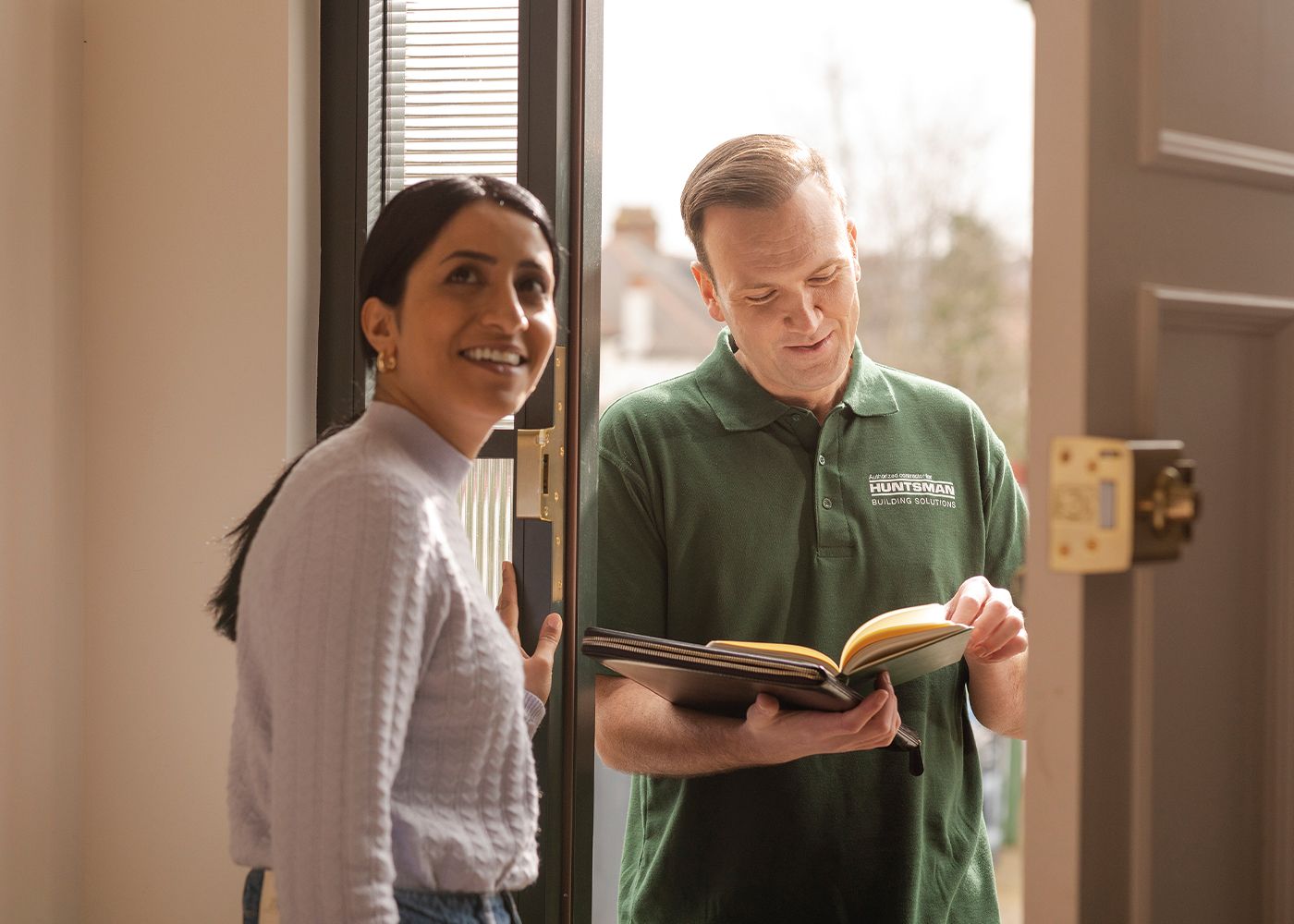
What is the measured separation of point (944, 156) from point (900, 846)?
10672 millimetres

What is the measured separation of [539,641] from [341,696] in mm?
697

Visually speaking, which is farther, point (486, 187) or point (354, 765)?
point (486, 187)

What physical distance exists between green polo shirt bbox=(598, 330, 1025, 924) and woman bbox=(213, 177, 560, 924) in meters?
0.53

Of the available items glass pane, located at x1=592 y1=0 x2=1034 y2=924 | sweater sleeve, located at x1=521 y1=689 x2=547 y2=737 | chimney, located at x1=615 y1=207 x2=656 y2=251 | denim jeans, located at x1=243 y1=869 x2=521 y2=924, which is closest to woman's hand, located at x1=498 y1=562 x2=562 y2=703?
sweater sleeve, located at x1=521 y1=689 x2=547 y2=737

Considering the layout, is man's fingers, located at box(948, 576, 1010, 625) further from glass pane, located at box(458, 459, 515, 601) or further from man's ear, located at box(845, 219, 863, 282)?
glass pane, located at box(458, 459, 515, 601)

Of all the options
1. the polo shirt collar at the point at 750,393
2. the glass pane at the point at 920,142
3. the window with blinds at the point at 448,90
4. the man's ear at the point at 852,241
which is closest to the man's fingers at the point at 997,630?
the polo shirt collar at the point at 750,393

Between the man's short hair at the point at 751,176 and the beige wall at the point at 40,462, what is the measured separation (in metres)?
0.90

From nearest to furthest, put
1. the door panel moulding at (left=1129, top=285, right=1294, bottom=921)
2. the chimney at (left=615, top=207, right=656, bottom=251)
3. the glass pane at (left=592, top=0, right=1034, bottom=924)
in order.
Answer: the door panel moulding at (left=1129, top=285, right=1294, bottom=921) < the glass pane at (left=592, top=0, right=1034, bottom=924) < the chimney at (left=615, top=207, right=656, bottom=251)

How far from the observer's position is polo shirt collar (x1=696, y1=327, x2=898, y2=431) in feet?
5.83

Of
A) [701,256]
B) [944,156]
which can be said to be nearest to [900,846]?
[701,256]

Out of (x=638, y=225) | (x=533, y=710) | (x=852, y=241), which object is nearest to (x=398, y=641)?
(x=533, y=710)

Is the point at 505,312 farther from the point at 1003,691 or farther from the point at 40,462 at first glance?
the point at 1003,691

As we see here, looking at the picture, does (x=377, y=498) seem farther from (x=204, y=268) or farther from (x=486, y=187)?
(x=204, y=268)

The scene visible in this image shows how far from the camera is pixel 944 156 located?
37.7ft
